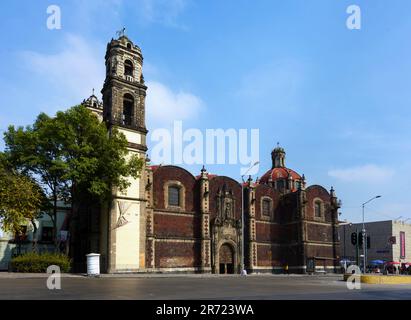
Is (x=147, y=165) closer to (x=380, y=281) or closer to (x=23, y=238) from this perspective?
(x=23, y=238)

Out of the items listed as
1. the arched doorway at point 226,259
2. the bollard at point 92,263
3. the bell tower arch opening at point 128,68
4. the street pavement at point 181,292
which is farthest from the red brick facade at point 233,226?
the street pavement at point 181,292

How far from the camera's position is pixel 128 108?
153 feet

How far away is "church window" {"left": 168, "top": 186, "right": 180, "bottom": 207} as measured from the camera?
50406mm

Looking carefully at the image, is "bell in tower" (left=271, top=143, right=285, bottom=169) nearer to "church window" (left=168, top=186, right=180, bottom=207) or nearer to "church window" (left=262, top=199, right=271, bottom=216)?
"church window" (left=262, top=199, right=271, bottom=216)

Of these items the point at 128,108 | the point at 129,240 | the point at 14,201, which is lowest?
the point at 129,240

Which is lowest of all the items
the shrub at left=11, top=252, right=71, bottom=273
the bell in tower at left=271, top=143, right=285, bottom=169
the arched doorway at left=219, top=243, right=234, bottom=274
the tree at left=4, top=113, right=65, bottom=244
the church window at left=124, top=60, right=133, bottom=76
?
the arched doorway at left=219, top=243, right=234, bottom=274

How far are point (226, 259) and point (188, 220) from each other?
24.2 ft

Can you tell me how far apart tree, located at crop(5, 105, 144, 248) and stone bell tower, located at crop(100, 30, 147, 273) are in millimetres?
4130

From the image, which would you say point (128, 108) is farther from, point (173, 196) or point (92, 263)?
point (92, 263)

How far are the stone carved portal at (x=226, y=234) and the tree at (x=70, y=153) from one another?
1863cm

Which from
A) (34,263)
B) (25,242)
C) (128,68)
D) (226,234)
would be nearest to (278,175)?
(226,234)

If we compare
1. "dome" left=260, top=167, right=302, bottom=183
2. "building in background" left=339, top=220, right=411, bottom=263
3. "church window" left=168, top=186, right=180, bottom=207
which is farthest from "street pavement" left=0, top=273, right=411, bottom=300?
"building in background" left=339, top=220, right=411, bottom=263

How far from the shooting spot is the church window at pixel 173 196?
50.4 m
